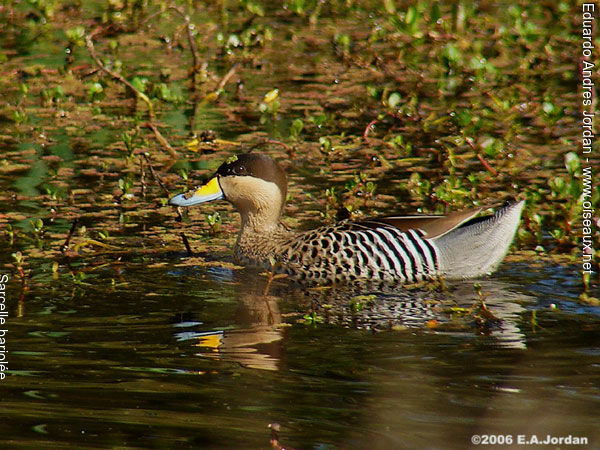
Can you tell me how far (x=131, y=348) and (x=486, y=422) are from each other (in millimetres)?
2217

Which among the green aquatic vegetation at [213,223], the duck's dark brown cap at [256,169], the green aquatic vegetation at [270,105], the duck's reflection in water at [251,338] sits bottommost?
the duck's reflection in water at [251,338]

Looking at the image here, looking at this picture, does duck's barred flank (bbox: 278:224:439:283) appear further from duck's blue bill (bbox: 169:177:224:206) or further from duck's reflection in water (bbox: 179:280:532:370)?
duck's blue bill (bbox: 169:177:224:206)

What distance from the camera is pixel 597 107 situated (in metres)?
11.5

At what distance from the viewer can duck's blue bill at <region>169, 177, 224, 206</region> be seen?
880 centimetres

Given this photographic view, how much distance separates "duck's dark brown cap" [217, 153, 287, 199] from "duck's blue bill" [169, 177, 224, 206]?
0.41 ft

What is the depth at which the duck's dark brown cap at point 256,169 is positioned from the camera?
8828mm

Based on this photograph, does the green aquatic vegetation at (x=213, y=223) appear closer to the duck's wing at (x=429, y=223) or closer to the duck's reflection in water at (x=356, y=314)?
the duck's reflection in water at (x=356, y=314)

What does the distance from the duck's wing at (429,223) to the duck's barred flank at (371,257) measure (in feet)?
0.14

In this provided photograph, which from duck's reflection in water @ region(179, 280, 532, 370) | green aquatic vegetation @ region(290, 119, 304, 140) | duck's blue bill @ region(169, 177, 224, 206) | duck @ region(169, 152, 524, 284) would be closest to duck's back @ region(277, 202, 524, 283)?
duck @ region(169, 152, 524, 284)

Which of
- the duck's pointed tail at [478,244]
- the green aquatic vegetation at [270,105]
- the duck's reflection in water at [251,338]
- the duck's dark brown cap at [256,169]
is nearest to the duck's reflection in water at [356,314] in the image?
the duck's reflection in water at [251,338]

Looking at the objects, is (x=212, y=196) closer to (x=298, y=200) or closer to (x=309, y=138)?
(x=298, y=200)

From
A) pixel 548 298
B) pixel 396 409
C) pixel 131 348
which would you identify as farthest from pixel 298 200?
pixel 396 409

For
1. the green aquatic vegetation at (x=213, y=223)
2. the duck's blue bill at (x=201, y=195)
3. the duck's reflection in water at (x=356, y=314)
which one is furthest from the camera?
the green aquatic vegetation at (x=213, y=223)

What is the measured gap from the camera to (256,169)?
8836 mm
